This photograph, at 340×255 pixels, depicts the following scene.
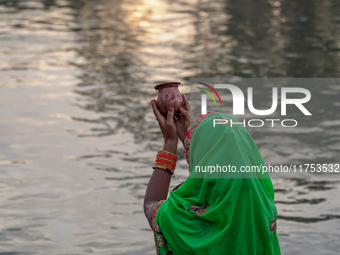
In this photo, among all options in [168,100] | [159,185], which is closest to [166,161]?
[159,185]

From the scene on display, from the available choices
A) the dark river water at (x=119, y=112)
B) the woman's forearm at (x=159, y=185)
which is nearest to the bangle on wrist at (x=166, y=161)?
the woman's forearm at (x=159, y=185)

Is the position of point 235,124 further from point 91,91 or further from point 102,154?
point 91,91

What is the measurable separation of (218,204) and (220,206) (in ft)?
0.06

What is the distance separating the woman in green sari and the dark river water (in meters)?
1.75

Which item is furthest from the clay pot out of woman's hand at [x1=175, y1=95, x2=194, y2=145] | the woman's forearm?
the woman's forearm

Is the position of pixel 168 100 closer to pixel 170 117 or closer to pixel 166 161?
pixel 170 117

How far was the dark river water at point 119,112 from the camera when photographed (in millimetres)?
4066

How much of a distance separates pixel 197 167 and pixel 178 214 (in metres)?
0.23

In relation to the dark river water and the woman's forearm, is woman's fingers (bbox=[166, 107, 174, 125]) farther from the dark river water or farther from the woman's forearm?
the dark river water

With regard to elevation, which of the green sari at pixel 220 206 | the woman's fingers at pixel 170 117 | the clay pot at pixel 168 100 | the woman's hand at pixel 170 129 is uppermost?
the clay pot at pixel 168 100

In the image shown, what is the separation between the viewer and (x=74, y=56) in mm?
9258

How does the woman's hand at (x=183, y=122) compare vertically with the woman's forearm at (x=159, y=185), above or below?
above

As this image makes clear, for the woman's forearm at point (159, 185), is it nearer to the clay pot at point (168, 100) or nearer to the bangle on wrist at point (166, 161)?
the bangle on wrist at point (166, 161)

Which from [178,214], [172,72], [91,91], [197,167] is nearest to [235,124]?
[197,167]
